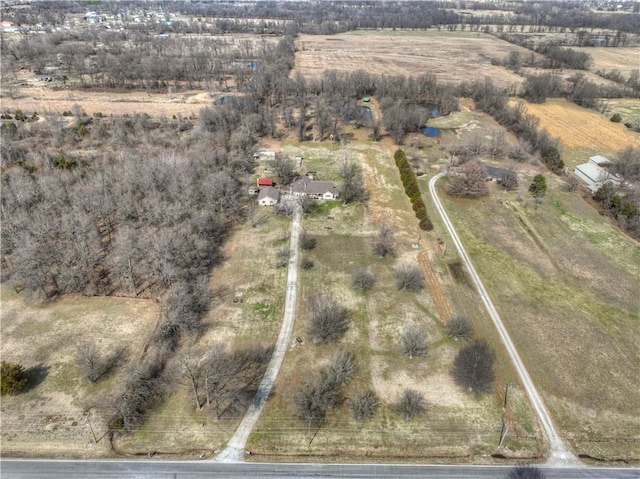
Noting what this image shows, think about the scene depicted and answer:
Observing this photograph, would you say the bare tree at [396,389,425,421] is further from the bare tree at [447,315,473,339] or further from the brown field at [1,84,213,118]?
the brown field at [1,84,213,118]

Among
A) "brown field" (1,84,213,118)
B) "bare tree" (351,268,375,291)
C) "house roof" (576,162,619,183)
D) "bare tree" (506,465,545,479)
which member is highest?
"brown field" (1,84,213,118)

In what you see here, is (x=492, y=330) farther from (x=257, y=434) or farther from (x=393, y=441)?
(x=257, y=434)

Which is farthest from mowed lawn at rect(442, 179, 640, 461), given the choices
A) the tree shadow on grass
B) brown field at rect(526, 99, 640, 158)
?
the tree shadow on grass

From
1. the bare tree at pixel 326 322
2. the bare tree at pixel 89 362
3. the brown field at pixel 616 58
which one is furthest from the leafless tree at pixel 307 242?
the brown field at pixel 616 58

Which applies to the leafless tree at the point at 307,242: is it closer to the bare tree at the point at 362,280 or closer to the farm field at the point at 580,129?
the bare tree at the point at 362,280

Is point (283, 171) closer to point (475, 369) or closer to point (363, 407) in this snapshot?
point (363, 407)

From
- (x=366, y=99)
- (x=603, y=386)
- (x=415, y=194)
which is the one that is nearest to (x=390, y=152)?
(x=415, y=194)
